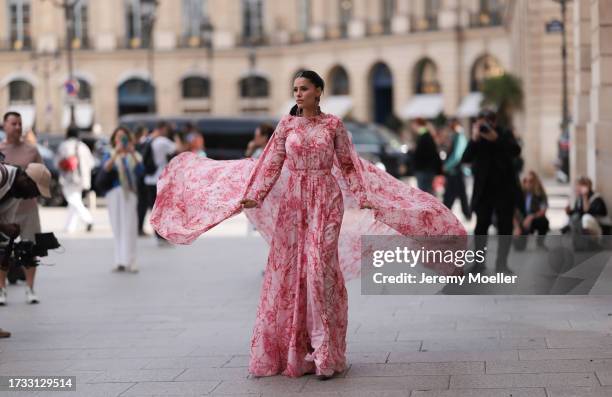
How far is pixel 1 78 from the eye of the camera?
3019 inches

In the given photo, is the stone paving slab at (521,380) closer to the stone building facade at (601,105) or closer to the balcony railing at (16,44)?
the stone building facade at (601,105)

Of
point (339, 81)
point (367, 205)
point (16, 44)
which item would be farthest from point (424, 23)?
point (367, 205)

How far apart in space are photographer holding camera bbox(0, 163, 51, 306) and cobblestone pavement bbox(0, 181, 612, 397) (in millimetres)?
777

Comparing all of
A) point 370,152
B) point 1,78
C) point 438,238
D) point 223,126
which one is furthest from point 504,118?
point 1,78

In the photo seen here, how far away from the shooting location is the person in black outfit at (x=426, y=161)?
22156 millimetres

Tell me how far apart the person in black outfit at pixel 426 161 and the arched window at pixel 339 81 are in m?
50.5

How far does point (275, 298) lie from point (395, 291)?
4.10 metres

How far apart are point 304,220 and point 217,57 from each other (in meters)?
67.5

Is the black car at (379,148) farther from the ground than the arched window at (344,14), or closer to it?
closer to it

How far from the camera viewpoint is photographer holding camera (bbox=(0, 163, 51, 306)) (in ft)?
34.9

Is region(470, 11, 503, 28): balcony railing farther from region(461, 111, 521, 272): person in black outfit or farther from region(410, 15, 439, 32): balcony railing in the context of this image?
region(461, 111, 521, 272): person in black outfit

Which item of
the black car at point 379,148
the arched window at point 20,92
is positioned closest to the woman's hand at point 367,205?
the black car at point 379,148

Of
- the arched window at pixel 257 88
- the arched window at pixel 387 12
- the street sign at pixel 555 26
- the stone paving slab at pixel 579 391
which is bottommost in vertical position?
the stone paving slab at pixel 579 391

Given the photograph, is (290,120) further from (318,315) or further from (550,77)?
(550,77)
